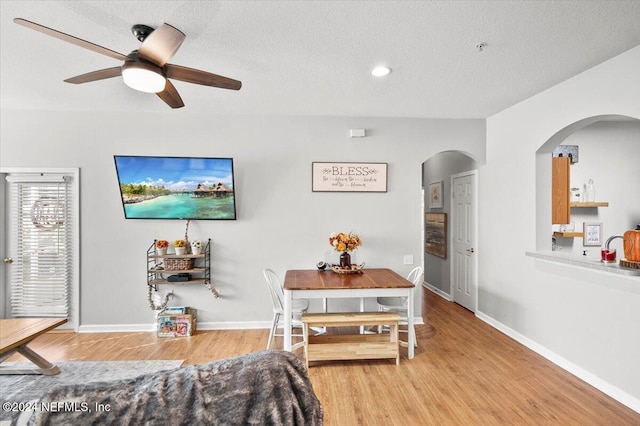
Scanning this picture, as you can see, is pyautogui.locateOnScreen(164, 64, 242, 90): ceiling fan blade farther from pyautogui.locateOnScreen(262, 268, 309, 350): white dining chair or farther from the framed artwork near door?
the framed artwork near door

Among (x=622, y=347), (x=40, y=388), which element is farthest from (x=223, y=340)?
(x=622, y=347)

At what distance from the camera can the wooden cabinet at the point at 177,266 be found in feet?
12.1

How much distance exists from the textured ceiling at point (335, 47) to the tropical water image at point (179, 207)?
1.11 m

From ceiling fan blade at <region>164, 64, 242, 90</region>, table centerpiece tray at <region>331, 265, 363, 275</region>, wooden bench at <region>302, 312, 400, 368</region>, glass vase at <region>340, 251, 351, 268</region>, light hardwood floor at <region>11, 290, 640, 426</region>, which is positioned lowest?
light hardwood floor at <region>11, 290, 640, 426</region>

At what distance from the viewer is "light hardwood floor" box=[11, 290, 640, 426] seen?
7.34ft

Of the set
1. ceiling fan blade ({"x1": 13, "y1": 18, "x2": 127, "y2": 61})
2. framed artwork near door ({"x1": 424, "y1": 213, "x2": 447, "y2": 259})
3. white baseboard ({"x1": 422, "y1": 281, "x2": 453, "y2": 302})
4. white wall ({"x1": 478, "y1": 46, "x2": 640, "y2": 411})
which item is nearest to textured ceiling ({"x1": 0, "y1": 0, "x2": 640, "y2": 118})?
white wall ({"x1": 478, "y1": 46, "x2": 640, "y2": 411})

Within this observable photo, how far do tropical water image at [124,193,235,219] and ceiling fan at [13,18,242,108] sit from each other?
5.44 feet

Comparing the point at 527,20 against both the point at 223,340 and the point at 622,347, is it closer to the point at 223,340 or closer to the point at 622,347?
the point at 622,347

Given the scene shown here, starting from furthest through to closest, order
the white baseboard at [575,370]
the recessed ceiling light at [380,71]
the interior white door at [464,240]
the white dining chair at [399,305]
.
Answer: the interior white door at [464,240] → the white dining chair at [399,305] → the recessed ceiling light at [380,71] → the white baseboard at [575,370]

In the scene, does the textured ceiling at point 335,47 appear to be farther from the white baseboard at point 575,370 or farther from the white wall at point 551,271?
the white baseboard at point 575,370

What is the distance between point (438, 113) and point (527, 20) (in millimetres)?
1887

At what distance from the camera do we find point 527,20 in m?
1.98

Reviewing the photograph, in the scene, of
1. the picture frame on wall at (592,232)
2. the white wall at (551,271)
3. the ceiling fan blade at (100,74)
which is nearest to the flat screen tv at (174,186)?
the ceiling fan blade at (100,74)

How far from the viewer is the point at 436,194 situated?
5.73 metres
